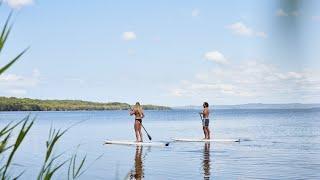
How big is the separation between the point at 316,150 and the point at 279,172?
1032 cm

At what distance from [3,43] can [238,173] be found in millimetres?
15665

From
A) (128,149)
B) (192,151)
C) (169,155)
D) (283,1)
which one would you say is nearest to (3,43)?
(283,1)

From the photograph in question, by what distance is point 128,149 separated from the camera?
1134 inches

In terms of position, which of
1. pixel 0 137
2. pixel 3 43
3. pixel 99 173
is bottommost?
A: pixel 99 173

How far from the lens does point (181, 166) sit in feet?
66.1

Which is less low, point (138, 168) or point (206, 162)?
point (206, 162)

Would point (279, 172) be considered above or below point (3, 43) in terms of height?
below

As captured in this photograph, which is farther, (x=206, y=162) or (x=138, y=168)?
(x=206, y=162)

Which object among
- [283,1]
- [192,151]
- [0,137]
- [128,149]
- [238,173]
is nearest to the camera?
[283,1]

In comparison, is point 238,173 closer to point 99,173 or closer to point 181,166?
point 181,166

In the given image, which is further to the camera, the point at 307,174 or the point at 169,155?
the point at 169,155

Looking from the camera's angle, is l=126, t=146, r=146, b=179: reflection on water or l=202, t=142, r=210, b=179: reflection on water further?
l=202, t=142, r=210, b=179: reflection on water

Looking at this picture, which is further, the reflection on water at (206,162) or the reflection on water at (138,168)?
the reflection on water at (206,162)

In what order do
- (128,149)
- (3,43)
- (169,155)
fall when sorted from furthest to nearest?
(128,149) < (169,155) < (3,43)
